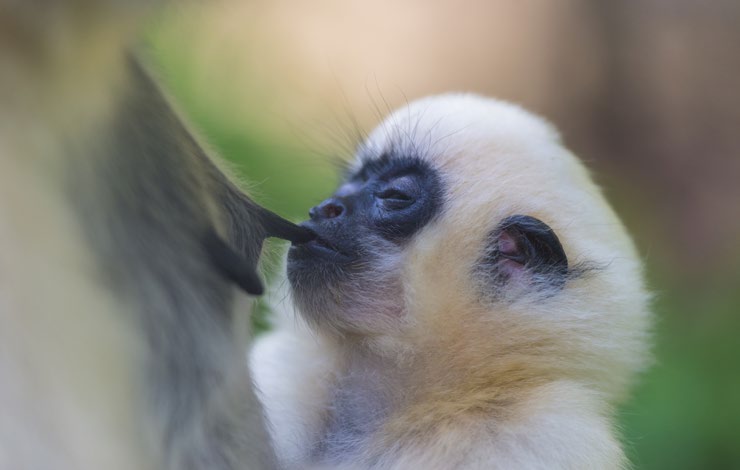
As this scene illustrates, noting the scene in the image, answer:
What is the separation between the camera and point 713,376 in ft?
15.9

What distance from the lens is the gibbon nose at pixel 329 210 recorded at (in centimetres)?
256

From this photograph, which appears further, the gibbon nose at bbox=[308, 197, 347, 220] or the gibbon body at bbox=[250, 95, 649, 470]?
the gibbon nose at bbox=[308, 197, 347, 220]

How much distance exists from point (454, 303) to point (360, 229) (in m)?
0.32

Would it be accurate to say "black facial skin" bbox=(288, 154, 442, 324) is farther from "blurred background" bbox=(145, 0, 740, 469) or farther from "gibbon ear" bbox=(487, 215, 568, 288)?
"blurred background" bbox=(145, 0, 740, 469)

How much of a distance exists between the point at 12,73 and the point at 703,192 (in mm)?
5702

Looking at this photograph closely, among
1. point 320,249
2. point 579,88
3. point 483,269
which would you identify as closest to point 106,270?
point 320,249

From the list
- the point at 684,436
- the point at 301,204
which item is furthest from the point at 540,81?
the point at 684,436

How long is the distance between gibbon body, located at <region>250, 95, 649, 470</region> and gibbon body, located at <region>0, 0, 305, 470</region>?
80 cm

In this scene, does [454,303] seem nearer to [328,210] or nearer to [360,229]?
[360,229]

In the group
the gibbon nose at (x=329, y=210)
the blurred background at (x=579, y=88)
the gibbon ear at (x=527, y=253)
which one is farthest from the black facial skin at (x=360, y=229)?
the blurred background at (x=579, y=88)

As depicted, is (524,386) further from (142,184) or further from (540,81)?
(540,81)

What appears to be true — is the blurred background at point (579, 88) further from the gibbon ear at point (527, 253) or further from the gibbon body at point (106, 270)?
the gibbon body at point (106, 270)

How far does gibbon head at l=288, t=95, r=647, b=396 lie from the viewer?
242 cm

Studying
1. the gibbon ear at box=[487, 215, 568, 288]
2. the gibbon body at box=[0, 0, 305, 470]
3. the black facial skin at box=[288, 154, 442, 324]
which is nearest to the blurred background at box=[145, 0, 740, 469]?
the black facial skin at box=[288, 154, 442, 324]
